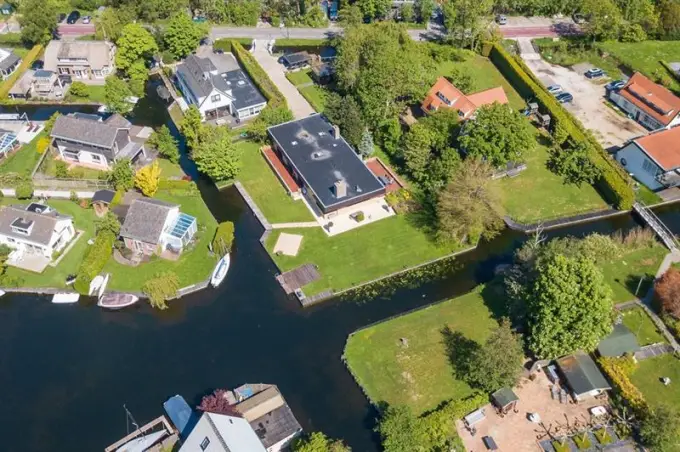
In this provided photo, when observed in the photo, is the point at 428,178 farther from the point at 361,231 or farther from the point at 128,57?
the point at 128,57

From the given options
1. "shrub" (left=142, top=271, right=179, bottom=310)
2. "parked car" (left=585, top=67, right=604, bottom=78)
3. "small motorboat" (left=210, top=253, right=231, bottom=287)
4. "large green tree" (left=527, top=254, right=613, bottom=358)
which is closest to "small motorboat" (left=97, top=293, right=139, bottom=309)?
"shrub" (left=142, top=271, right=179, bottom=310)

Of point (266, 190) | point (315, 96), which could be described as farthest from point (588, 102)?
point (266, 190)

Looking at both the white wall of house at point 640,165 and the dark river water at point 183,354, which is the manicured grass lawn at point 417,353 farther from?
the white wall of house at point 640,165

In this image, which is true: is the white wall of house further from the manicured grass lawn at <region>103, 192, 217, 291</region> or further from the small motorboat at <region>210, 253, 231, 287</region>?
the manicured grass lawn at <region>103, 192, 217, 291</region>

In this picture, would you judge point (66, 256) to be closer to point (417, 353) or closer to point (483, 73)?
point (417, 353)

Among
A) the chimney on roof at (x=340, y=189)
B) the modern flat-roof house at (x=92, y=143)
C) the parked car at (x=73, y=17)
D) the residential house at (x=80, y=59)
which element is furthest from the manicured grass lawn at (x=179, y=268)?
the parked car at (x=73, y=17)

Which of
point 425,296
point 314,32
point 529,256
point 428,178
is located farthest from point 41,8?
point 529,256
